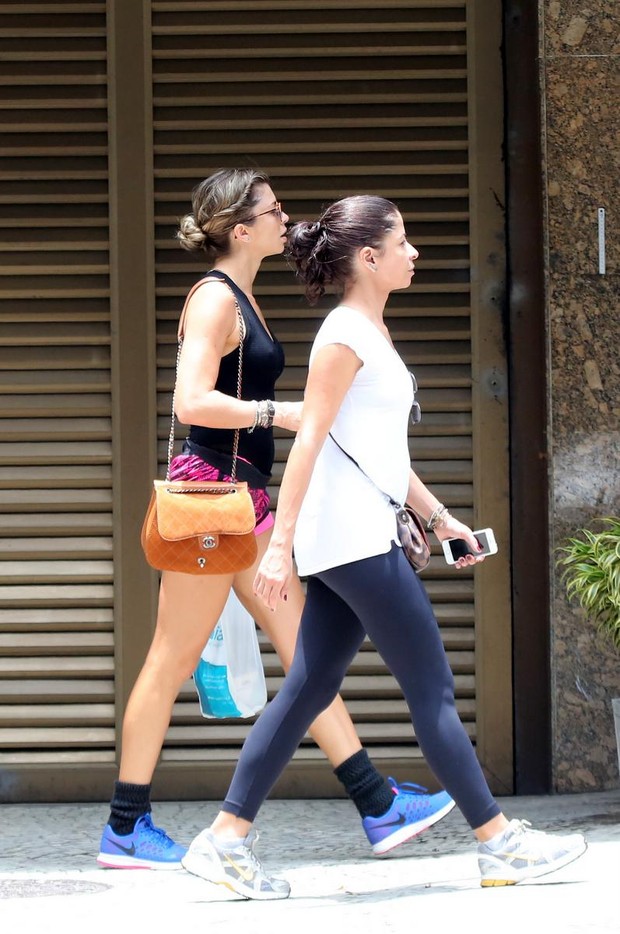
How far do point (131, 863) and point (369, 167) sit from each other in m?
2.48

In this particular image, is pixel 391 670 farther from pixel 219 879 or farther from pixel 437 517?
pixel 219 879

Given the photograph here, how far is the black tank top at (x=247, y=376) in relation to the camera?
387cm

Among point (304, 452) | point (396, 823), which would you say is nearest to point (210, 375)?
point (304, 452)

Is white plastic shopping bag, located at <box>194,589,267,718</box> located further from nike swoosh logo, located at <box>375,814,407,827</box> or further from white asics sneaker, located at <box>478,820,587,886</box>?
white asics sneaker, located at <box>478,820,587,886</box>

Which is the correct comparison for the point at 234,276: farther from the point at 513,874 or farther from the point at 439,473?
the point at 513,874

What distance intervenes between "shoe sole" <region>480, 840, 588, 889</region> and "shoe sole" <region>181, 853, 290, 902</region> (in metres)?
0.55

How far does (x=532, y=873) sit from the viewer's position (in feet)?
11.2

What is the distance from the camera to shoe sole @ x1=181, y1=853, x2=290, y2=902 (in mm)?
3490

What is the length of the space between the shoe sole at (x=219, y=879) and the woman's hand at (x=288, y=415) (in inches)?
44.9

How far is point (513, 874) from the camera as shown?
3.40 m

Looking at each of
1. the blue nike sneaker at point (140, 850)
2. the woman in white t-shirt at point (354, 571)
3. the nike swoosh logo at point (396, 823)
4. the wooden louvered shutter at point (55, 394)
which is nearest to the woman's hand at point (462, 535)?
the woman in white t-shirt at point (354, 571)

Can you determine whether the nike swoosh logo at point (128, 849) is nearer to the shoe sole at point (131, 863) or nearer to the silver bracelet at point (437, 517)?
the shoe sole at point (131, 863)

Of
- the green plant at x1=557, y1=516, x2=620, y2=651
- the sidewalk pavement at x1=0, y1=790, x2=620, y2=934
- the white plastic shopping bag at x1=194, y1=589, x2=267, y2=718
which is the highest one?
the green plant at x1=557, y1=516, x2=620, y2=651

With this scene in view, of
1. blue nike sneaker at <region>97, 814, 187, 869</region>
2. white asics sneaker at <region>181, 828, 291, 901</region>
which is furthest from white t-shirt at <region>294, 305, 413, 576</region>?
blue nike sneaker at <region>97, 814, 187, 869</region>
